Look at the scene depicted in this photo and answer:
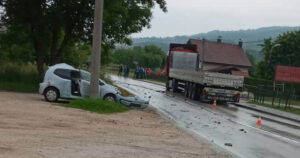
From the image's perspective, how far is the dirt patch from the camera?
36.1 ft

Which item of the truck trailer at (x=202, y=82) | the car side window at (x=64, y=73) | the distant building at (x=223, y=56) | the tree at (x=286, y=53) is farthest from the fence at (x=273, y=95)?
the distant building at (x=223, y=56)

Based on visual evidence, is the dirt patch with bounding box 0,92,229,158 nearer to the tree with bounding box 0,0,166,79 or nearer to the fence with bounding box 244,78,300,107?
the tree with bounding box 0,0,166,79

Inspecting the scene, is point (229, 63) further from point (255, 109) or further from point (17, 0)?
point (17, 0)

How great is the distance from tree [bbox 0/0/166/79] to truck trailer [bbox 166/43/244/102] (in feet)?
17.0

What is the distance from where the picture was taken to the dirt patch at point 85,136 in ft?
36.1

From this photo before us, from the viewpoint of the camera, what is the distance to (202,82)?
35500 mm

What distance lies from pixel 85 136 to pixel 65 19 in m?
18.4

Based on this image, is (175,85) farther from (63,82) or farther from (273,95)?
(63,82)

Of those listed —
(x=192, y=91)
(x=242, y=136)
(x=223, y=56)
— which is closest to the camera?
(x=242, y=136)

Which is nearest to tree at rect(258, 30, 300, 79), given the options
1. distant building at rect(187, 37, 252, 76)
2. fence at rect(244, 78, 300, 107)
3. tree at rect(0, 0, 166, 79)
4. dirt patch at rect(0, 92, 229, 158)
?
distant building at rect(187, 37, 252, 76)

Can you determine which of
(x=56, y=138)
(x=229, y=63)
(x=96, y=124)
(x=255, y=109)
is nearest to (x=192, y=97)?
(x=255, y=109)

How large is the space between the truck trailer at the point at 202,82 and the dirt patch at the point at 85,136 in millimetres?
15909

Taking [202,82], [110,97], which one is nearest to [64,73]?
[110,97]

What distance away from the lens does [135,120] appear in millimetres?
19375
